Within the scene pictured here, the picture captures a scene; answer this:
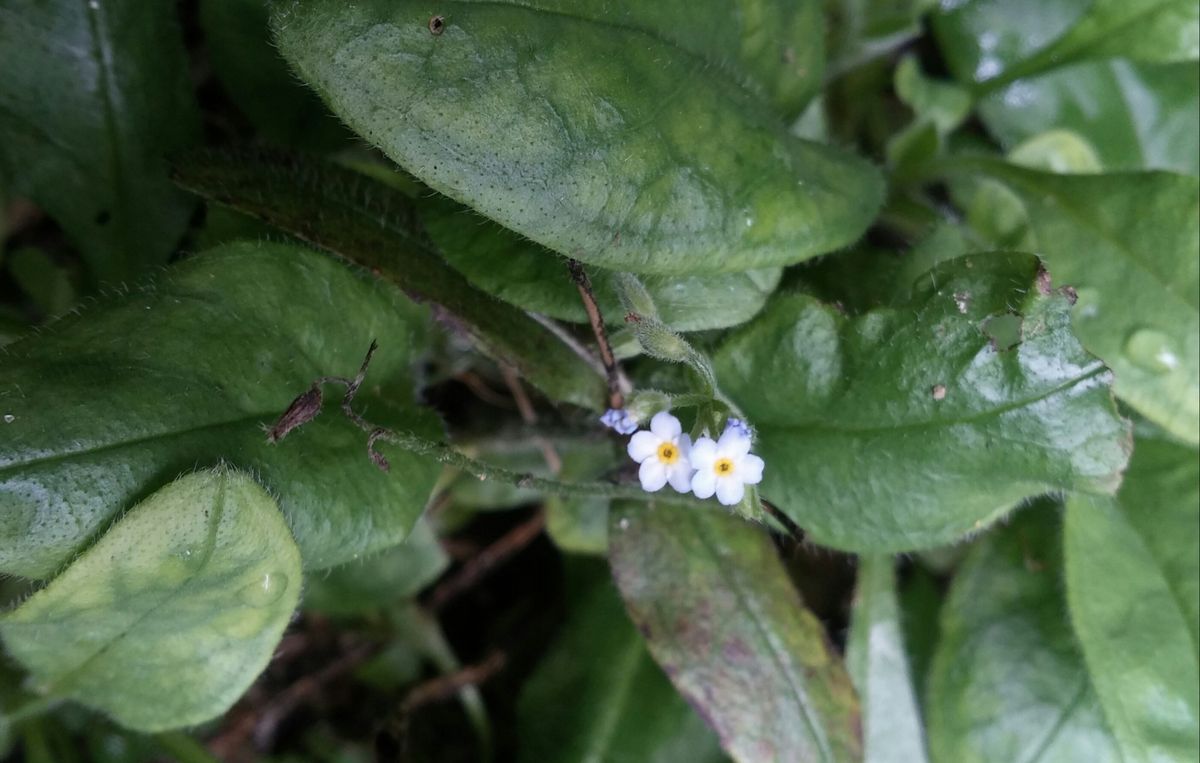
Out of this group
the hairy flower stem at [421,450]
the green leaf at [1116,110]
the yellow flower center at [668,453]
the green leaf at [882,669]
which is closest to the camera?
the hairy flower stem at [421,450]

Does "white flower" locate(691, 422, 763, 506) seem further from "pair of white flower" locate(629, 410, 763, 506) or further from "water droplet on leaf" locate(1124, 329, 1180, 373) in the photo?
"water droplet on leaf" locate(1124, 329, 1180, 373)

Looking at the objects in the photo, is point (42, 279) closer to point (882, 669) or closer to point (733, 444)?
point (733, 444)

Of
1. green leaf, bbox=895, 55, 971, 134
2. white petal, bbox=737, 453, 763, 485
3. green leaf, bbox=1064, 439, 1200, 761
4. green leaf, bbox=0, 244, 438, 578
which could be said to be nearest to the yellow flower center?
white petal, bbox=737, 453, 763, 485

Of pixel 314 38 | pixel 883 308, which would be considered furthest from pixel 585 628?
pixel 314 38

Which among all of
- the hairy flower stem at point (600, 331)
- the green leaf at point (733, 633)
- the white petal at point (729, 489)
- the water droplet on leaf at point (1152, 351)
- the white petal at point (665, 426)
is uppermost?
the hairy flower stem at point (600, 331)

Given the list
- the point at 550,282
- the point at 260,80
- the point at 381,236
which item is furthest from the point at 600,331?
the point at 260,80

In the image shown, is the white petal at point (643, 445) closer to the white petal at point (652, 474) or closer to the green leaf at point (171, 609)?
the white petal at point (652, 474)

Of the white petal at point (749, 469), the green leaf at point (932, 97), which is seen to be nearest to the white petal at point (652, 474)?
the white petal at point (749, 469)

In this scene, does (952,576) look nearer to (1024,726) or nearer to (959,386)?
(1024,726)
